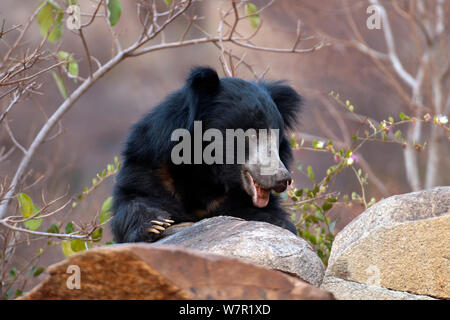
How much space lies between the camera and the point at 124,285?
1980 mm

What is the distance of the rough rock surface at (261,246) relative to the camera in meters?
2.45

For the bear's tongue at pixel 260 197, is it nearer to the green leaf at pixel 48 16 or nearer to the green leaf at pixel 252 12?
the green leaf at pixel 252 12

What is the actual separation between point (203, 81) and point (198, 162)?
389 mm

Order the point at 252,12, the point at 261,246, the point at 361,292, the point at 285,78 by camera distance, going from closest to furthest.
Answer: the point at 261,246 → the point at 361,292 → the point at 252,12 → the point at 285,78

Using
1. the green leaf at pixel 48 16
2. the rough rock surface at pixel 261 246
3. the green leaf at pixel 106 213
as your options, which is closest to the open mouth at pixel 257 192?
the rough rock surface at pixel 261 246

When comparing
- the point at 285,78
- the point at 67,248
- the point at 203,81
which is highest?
the point at 203,81

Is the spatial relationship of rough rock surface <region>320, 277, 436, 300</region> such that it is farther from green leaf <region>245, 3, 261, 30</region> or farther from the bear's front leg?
green leaf <region>245, 3, 261, 30</region>

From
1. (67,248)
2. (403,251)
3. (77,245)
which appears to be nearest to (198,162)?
(77,245)

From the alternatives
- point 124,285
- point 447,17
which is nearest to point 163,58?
point 447,17

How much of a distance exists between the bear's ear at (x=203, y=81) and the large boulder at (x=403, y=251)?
978 mm

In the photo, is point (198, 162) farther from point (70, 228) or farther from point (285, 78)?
point (285, 78)

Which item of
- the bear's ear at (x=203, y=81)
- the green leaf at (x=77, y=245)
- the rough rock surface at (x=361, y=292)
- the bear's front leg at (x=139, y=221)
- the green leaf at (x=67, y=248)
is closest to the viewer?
the rough rock surface at (x=361, y=292)

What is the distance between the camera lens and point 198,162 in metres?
3.19

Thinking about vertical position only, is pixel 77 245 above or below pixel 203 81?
below
